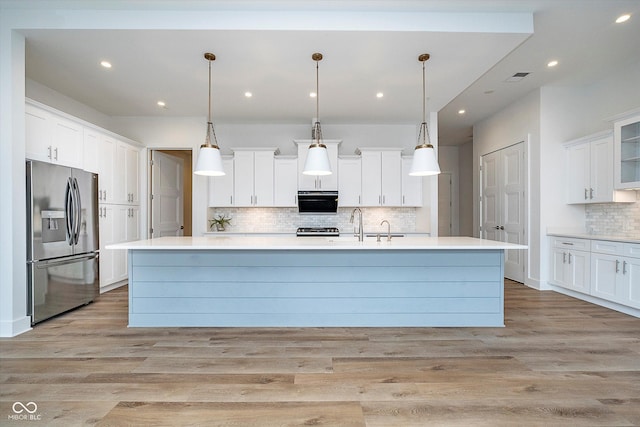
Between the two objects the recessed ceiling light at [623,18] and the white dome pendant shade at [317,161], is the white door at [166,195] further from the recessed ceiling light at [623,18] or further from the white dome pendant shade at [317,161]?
the recessed ceiling light at [623,18]

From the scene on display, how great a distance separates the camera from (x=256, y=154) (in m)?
5.67

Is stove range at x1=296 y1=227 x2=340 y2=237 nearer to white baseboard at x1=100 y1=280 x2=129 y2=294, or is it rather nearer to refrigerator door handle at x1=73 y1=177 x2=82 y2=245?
white baseboard at x1=100 y1=280 x2=129 y2=294

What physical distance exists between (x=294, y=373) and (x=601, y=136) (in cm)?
468

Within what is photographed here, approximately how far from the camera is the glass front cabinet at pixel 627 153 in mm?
3773

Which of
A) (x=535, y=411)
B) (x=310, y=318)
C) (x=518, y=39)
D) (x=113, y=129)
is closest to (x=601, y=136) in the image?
(x=518, y=39)

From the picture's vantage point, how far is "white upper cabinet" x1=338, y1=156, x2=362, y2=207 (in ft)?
18.6

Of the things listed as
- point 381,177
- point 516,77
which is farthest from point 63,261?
point 516,77

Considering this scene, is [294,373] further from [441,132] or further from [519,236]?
[441,132]

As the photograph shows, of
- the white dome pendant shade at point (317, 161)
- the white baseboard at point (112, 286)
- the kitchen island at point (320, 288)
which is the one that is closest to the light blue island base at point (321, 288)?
the kitchen island at point (320, 288)

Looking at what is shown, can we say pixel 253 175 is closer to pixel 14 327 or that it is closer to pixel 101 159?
pixel 101 159

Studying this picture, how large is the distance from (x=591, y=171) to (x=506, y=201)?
1.45 m

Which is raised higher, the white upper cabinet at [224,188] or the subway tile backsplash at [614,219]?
the white upper cabinet at [224,188]

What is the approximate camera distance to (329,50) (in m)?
3.33

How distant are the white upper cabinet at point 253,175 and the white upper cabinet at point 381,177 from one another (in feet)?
5.25
